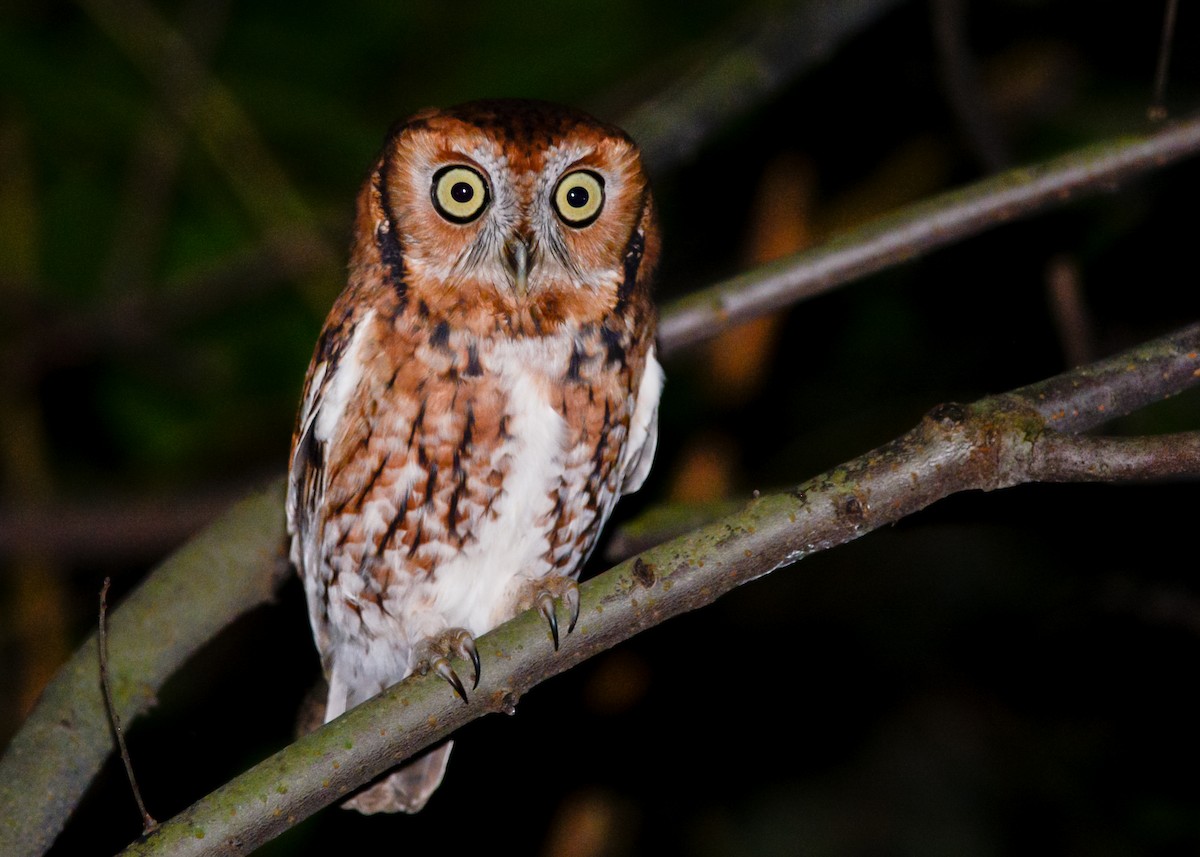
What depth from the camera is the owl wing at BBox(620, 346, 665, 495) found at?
2.36 metres

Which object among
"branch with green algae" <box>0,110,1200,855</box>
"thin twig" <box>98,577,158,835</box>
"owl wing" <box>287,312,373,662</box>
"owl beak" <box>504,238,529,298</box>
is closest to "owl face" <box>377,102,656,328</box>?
"owl beak" <box>504,238,529,298</box>

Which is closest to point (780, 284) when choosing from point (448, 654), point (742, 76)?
point (742, 76)

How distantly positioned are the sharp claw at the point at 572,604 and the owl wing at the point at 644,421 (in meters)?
0.48

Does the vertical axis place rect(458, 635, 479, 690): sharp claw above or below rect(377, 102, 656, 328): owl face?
below

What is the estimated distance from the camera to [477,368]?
7.02ft

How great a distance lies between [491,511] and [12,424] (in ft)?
9.01

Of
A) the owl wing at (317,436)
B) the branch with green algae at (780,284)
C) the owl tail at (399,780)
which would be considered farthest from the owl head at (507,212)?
the owl tail at (399,780)

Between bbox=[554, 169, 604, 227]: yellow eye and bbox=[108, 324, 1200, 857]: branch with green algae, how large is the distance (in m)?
0.74

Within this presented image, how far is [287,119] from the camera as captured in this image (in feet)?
13.4

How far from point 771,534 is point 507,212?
0.80m

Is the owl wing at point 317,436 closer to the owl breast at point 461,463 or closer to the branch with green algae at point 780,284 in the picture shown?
the owl breast at point 461,463

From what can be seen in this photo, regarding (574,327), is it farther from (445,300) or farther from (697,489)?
(697,489)

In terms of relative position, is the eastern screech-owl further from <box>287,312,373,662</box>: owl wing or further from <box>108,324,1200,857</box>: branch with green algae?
<box>108,324,1200,857</box>: branch with green algae

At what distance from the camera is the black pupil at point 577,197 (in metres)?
2.18
